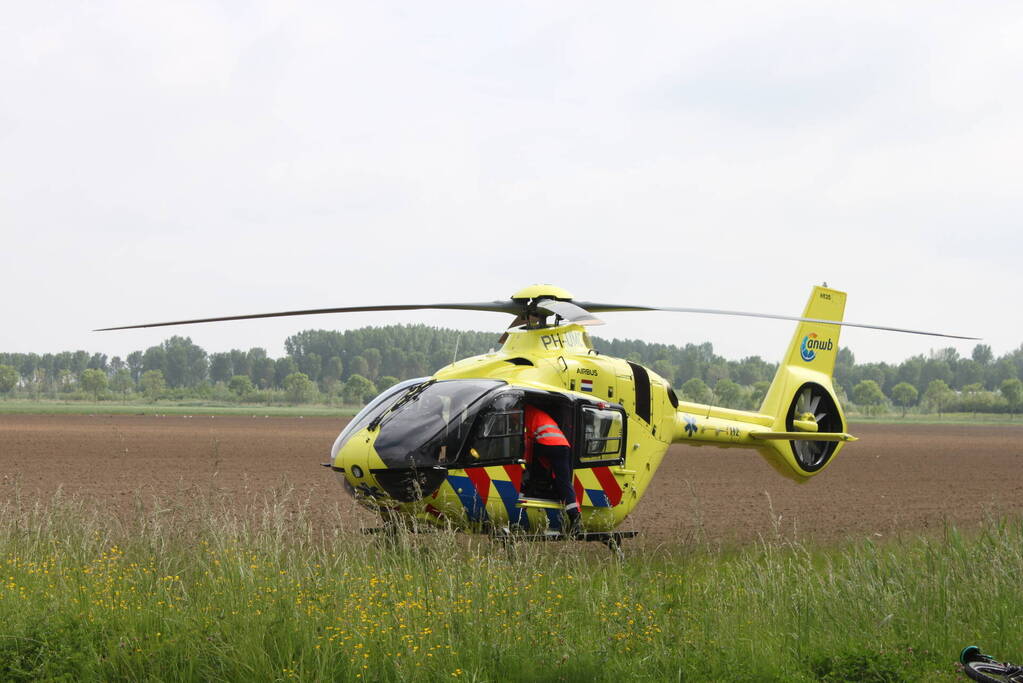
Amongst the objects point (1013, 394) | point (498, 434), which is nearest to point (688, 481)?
point (498, 434)

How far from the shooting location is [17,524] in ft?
30.8

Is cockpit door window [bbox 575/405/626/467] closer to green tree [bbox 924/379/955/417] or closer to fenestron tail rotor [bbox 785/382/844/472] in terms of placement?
fenestron tail rotor [bbox 785/382/844/472]

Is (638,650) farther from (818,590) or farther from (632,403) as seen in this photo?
(632,403)

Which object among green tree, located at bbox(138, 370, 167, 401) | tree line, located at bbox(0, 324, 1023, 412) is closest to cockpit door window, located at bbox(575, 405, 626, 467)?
tree line, located at bbox(0, 324, 1023, 412)

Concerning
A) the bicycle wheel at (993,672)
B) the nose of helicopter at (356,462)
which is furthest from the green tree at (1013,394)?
the bicycle wheel at (993,672)

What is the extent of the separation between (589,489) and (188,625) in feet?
20.3

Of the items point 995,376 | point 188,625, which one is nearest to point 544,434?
point 188,625

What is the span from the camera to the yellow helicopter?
33.9ft

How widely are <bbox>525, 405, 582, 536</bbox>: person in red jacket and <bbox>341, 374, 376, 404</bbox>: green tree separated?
397 feet

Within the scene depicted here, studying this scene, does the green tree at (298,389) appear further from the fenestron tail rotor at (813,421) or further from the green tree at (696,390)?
the fenestron tail rotor at (813,421)

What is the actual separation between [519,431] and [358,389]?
124343 mm

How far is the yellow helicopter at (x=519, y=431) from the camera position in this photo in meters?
10.3

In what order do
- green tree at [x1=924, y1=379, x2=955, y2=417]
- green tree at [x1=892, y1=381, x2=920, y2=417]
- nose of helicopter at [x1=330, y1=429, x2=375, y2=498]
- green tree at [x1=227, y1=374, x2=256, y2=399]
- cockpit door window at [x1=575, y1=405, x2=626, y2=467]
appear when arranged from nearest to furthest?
nose of helicopter at [x1=330, y1=429, x2=375, y2=498]
cockpit door window at [x1=575, y1=405, x2=626, y2=467]
green tree at [x1=924, y1=379, x2=955, y2=417]
green tree at [x1=892, y1=381, x2=920, y2=417]
green tree at [x1=227, y1=374, x2=256, y2=399]

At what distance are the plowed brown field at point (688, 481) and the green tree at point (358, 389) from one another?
284 feet
